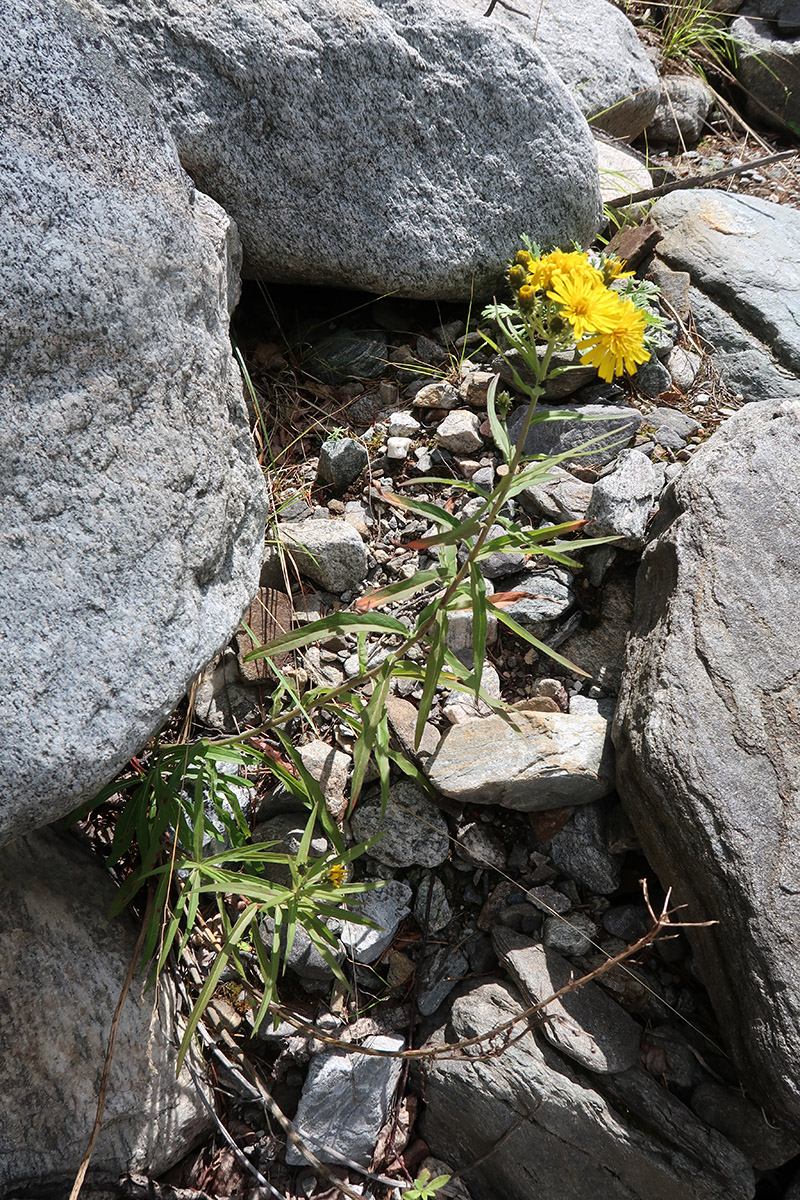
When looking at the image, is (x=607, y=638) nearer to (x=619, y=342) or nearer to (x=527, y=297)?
(x=619, y=342)

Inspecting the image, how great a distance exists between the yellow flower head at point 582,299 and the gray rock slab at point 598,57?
89.5 inches

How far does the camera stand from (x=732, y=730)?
6.26 feet

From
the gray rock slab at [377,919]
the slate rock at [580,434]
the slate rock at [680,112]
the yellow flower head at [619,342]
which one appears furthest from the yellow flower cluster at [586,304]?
the slate rock at [680,112]

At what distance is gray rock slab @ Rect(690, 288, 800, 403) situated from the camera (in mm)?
2840

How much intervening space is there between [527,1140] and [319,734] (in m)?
1.11

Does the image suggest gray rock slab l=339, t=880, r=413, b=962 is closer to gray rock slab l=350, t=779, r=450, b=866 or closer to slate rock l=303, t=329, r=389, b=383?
gray rock slab l=350, t=779, r=450, b=866

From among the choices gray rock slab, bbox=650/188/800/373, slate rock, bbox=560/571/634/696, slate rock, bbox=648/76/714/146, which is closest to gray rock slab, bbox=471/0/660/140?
slate rock, bbox=648/76/714/146

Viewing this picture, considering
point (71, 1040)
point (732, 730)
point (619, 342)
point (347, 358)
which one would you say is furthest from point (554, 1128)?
point (347, 358)

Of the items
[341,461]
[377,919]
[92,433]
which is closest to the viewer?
[92,433]

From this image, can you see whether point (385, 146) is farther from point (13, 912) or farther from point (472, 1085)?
point (472, 1085)

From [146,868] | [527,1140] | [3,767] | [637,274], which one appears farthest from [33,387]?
[637,274]

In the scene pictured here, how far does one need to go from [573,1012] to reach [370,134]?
2540mm

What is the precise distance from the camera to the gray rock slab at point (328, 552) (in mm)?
2422

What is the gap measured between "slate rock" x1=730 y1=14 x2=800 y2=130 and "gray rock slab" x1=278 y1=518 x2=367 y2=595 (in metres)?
3.44
